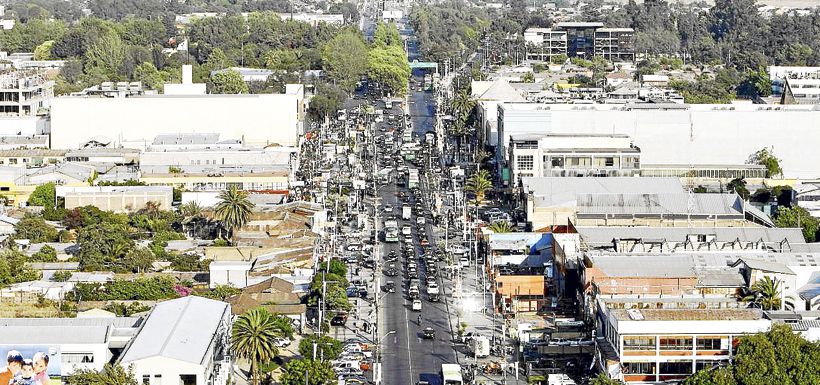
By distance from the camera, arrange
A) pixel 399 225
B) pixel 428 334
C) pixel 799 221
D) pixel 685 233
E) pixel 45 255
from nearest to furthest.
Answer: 1. pixel 428 334
2. pixel 685 233
3. pixel 45 255
4. pixel 799 221
5. pixel 399 225

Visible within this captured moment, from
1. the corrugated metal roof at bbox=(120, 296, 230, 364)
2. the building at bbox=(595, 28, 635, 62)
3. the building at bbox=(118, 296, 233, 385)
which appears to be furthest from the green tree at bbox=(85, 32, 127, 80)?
the building at bbox=(118, 296, 233, 385)

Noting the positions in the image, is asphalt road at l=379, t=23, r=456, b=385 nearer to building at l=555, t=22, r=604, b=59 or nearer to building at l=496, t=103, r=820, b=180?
building at l=496, t=103, r=820, b=180

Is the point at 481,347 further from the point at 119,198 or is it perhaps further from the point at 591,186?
the point at 119,198

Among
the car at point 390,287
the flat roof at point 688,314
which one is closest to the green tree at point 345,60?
the car at point 390,287

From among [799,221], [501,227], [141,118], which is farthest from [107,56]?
[799,221]

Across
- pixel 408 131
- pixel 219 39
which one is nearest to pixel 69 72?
pixel 219 39

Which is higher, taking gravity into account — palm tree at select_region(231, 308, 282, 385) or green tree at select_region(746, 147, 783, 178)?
green tree at select_region(746, 147, 783, 178)

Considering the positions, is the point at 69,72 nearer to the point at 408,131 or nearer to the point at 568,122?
the point at 408,131
